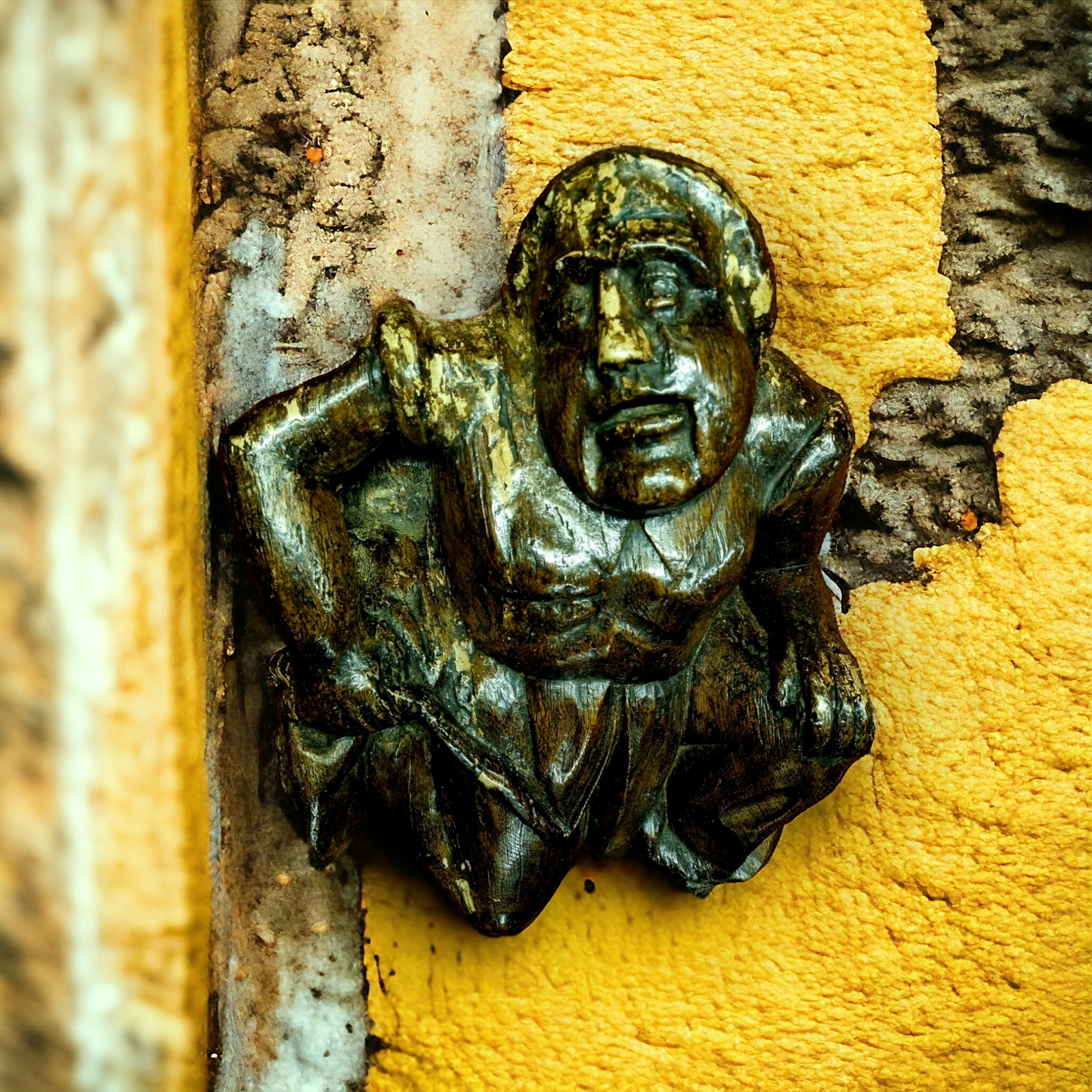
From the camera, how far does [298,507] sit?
103cm

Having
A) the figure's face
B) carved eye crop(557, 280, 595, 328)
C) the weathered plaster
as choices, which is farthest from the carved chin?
the weathered plaster

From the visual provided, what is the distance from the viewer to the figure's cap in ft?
3.22

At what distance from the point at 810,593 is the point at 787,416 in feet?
0.62

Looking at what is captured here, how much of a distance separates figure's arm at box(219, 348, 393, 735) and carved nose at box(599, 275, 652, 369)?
208mm

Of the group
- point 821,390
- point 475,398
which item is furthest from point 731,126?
point 475,398

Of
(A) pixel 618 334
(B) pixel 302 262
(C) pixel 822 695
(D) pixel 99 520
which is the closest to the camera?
(D) pixel 99 520

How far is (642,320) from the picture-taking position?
0.98 m

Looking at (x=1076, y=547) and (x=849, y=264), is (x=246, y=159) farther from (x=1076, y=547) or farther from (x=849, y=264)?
(x=1076, y=547)

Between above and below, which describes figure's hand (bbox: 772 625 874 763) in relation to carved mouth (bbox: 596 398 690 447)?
below

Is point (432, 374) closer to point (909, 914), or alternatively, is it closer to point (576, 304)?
point (576, 304)

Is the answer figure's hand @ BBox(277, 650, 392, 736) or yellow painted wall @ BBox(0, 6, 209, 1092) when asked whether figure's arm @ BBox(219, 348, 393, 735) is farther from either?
yellow painted wall @ BBox(0, 6, 209, 1092)

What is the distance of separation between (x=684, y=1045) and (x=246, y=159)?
1097 millimetres

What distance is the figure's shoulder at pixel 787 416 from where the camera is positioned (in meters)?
1.10

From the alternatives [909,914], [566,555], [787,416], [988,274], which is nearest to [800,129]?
[988,274]
